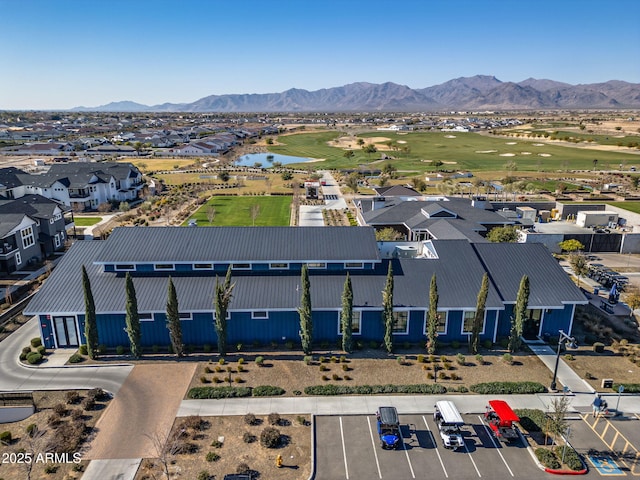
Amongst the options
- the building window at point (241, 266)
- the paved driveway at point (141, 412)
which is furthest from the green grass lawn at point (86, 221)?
the paved driveway at point (141, 412)

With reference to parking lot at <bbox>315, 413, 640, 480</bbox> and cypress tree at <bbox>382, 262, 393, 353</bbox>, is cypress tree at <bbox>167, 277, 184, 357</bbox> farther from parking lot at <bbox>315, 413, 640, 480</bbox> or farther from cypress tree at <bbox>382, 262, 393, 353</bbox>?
cypress tree at <bbox>382, 262, 393, 353</bbox>

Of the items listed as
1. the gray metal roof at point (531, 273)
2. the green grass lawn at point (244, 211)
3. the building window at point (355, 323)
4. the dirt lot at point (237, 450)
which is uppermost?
the gray metal roof at point (531, 273)

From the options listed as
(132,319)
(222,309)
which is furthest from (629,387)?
(132,319)

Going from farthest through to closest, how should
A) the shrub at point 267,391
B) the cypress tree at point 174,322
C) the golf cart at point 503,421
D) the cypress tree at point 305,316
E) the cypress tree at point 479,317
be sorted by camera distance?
the cypress tree at point 479,317 < the cypress tree at point 305,316 < the cypress tree at point 174,322 < the shrub at point 267,391 < the golf cart at point 503,421

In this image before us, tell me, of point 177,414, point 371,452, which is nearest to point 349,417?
point 371,452

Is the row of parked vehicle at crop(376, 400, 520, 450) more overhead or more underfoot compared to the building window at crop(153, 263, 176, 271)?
more underfoot

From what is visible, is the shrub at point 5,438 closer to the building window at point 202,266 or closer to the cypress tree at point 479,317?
the building window at point 202,266

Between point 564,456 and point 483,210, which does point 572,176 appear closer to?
point 483,210

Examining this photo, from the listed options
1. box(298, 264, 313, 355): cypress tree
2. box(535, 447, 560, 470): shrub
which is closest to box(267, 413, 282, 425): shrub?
box(298, 264, 313, 355): cypress tree
